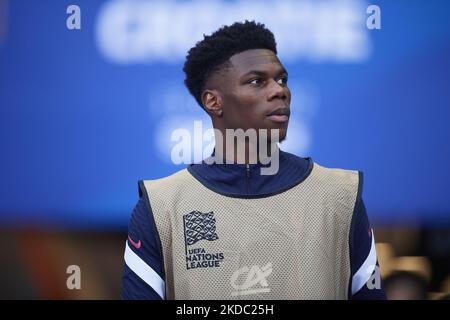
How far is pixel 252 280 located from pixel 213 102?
0.53 meters

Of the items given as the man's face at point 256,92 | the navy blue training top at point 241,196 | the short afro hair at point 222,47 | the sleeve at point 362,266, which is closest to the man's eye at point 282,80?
the man's face at point 256,92

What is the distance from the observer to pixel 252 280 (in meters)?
1.62

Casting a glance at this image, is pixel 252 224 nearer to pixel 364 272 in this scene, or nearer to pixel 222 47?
pixel 364 272

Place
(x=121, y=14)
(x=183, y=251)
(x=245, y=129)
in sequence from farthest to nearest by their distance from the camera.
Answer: (x=121, y=14) < (x=245, y=129) < (x=183, y=251)

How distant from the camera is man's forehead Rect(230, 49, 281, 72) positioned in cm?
174

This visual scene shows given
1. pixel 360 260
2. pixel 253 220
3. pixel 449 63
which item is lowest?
pixel 360 260

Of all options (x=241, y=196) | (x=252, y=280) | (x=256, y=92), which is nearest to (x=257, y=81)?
(x=256, y=92)

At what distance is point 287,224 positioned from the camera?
166 cm

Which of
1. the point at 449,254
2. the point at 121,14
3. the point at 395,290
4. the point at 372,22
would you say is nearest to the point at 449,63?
the point at 372,22

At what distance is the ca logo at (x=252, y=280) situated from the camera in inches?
63.8

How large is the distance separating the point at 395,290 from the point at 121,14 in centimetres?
146

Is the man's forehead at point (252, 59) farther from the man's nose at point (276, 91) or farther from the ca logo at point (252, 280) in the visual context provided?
the ca logo at point (252, 280)

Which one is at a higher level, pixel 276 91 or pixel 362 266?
pixel 276 91

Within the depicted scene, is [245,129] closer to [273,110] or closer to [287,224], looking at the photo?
[273,110]
